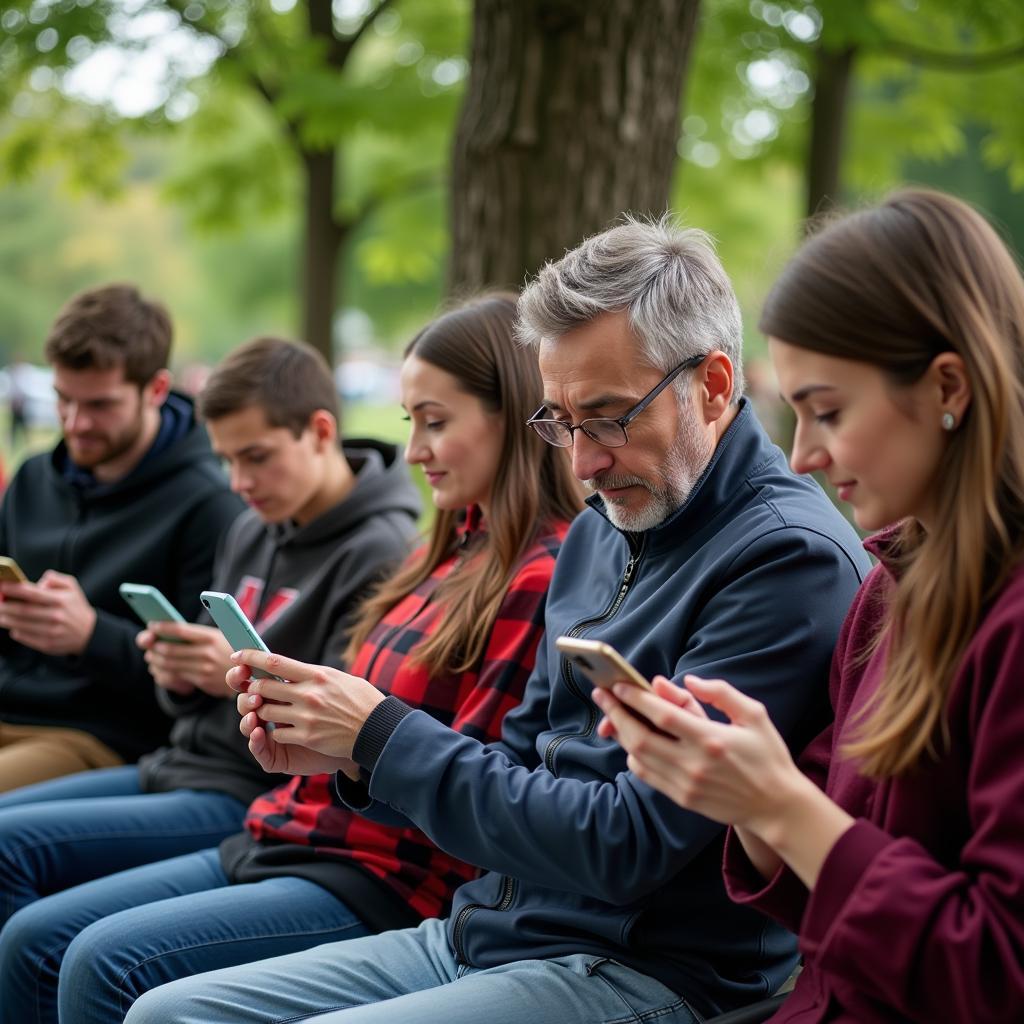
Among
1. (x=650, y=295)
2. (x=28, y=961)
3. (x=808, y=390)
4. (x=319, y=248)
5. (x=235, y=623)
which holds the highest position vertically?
(x=319, y=248)

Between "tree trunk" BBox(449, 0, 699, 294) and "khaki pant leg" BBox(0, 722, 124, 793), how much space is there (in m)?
2.04

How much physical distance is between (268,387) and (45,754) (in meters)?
1.38

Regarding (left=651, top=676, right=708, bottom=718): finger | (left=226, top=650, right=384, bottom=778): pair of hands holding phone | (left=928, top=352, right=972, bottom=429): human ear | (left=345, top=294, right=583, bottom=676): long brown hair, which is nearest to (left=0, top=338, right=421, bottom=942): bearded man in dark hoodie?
(left=345, top=294, right=583, bottom=676): long brown hair

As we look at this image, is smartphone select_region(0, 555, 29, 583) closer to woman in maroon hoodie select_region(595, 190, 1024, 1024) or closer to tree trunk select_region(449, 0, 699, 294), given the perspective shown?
tree trunk select_region(449, 0, 699, 294)

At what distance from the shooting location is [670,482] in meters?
2.40

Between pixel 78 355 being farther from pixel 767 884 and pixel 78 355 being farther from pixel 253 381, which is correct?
pixel 767 884

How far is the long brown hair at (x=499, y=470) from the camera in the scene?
2.87m

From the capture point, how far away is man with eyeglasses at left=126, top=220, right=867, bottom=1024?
2184mm

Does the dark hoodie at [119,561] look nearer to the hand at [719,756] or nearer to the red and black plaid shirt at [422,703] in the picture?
the red and black plaid shirt at [422,703]

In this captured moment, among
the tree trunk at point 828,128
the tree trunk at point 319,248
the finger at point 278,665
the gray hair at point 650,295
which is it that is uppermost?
the tree trunk at point 828,128

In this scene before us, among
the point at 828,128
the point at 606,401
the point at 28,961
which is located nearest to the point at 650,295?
the point at 606,401

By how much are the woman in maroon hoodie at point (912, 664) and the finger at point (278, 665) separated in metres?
0.78

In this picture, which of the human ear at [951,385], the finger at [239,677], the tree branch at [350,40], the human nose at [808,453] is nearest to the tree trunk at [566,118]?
the finger at [239,677]

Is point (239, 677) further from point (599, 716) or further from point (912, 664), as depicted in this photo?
point (912, 664)
